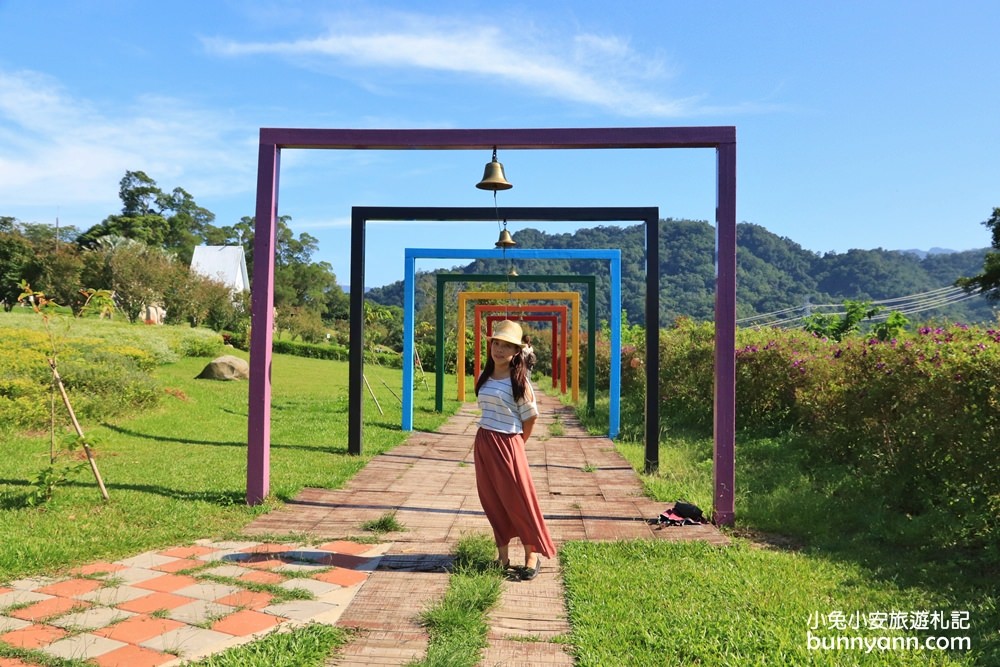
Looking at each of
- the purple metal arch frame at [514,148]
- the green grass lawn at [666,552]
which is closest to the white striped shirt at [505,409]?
the green grass lawn at [666,552]

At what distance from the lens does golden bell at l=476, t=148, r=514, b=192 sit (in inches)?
214

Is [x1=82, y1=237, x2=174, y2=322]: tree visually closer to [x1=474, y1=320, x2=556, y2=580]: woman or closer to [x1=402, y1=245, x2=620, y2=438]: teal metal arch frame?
[x1=402, y1=245, x2=620, y2=438]: teal metal arch frame

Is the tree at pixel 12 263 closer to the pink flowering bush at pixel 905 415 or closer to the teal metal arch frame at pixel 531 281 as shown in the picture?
the teal metal arch frame at pixel 531 281

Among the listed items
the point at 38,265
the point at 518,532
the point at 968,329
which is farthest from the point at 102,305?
the point at 38,265

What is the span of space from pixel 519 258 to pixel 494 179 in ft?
21.0

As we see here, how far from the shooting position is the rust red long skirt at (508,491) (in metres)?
4.34

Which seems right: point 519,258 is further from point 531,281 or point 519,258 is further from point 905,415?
point 905,415

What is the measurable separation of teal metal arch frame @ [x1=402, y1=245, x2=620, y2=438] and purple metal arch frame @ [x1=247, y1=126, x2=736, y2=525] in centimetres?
475

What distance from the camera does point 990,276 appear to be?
2311 cm

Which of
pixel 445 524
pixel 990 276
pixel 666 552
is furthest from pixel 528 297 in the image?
pixel 990 276

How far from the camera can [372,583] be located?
4.11m

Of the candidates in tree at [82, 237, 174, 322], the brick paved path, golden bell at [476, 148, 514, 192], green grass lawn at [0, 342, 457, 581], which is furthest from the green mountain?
golden bell at [476, 148, 514, 192]

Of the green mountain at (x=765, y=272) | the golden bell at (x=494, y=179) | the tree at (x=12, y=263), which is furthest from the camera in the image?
the green mountain at (x=765, y=272)

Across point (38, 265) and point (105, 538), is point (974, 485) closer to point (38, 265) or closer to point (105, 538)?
point (105, 538)
